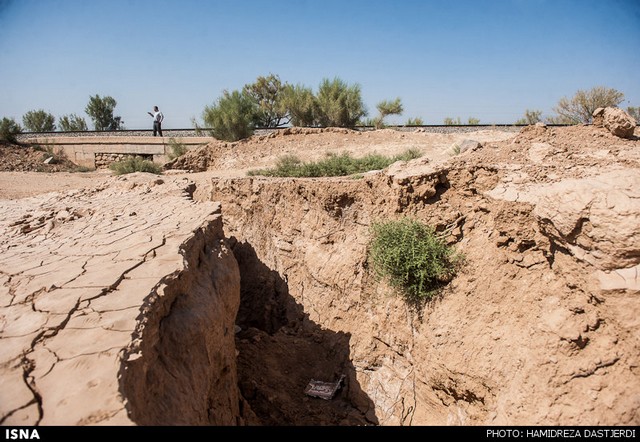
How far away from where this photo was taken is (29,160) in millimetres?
14359

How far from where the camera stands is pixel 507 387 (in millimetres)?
3648

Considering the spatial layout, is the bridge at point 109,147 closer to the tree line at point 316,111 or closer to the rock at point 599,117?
the tree line at point 316,111

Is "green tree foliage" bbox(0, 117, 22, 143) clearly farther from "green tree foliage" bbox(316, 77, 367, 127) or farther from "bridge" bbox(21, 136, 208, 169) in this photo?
"green tree foliage" bbox(316, 77, 367, 127)

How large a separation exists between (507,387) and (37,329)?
3.73 metres

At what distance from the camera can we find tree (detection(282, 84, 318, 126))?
1589cm

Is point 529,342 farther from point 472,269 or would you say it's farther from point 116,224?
point 116,224

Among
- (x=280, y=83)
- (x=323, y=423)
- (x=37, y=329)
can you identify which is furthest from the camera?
(x=280, y=83)

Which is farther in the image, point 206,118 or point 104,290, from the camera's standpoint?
point 206,118

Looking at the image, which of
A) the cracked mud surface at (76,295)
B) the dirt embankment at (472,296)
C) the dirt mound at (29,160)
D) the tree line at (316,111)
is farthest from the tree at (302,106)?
the cracked mud surface at (76,295)

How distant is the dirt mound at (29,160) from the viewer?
13.3m

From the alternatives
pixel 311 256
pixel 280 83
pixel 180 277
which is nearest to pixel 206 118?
pixel 280 83

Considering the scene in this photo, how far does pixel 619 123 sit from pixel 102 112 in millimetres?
26677

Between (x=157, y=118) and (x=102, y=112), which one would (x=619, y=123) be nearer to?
(x=157, y=118)

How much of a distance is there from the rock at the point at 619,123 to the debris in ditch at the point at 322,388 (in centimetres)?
441
